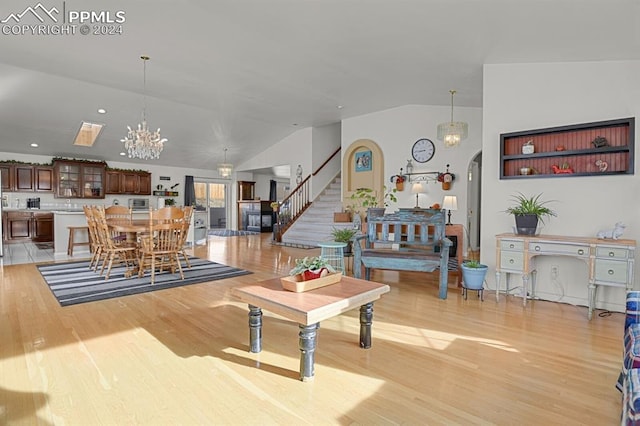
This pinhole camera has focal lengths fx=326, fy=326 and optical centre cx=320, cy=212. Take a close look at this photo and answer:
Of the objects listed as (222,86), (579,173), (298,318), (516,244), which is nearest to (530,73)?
(579,173)

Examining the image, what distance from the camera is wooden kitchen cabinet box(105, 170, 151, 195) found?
10000mm

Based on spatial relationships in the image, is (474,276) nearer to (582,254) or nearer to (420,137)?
(582,254)

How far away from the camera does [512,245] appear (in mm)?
3668

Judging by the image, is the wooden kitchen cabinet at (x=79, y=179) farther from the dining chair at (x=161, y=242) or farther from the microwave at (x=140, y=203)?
the dining chair at (x=161, y=242)

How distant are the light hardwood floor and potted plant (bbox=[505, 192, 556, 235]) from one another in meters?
0.86

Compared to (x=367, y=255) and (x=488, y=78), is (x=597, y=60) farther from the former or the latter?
(x=367, y=255)

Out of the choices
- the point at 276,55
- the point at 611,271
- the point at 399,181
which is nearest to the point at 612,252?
the point at 611,271

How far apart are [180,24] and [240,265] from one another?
3.72 meters

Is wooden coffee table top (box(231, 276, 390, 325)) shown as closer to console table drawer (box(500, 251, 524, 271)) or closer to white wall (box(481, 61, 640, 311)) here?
console table drawer (box(500, 251, 524, 271))

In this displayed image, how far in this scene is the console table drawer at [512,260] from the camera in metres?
3.61

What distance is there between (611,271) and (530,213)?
90cm

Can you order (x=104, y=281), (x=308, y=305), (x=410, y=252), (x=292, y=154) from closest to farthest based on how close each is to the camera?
(x=308, y=305), (x=410, y=252), (x=104, y=281), (x=292, y=154)

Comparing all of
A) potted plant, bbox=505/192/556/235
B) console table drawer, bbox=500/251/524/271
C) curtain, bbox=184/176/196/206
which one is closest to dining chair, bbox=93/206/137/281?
console table drawer, bbox=500/251/524/271

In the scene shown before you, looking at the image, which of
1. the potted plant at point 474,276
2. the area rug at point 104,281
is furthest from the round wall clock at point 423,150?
the area rug at point 104,281
